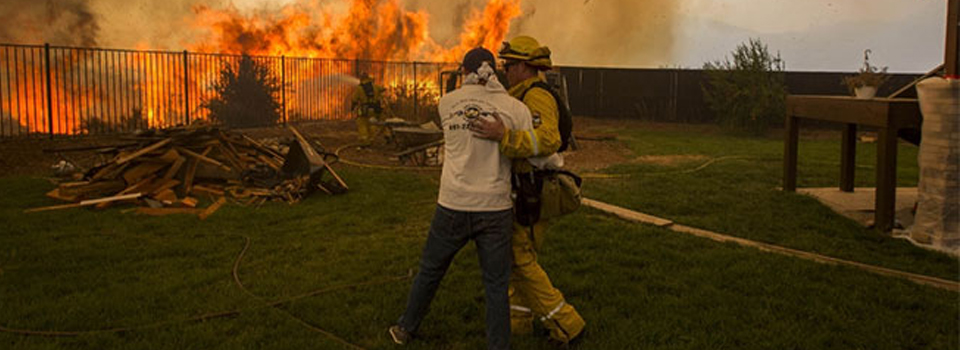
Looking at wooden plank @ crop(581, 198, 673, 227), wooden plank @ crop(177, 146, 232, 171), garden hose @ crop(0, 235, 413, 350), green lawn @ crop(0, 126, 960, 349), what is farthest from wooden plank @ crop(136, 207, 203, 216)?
wooden plank @ crop(581, 198, 673, 227)

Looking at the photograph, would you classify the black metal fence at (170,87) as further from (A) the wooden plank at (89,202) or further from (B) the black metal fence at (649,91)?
(A) the wooden plank at (89,202)

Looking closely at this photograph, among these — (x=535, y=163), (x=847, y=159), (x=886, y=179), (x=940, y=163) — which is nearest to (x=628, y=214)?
(x=886, y=179)

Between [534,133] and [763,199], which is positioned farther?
[763,199]

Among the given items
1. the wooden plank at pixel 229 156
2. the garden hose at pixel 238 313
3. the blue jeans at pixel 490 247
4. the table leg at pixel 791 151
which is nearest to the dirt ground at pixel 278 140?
the wooden plank at pixel 229 156

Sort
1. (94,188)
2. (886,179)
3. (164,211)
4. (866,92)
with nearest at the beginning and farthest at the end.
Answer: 1. (886,179)
2. (866,92)
3. (164,211)
4. (94,188)

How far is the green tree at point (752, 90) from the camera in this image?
2223 centimetres

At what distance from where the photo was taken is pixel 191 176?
33.0 ft

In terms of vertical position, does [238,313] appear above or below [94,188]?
below

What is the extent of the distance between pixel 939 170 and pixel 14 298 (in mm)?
7991

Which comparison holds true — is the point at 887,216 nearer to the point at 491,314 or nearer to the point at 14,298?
the point at 491,314

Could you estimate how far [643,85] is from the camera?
88.3 ft

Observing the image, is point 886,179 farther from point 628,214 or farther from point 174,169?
point 174,169

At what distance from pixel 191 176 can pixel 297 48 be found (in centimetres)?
1578

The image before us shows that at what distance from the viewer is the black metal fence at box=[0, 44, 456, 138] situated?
18938 millimetres
